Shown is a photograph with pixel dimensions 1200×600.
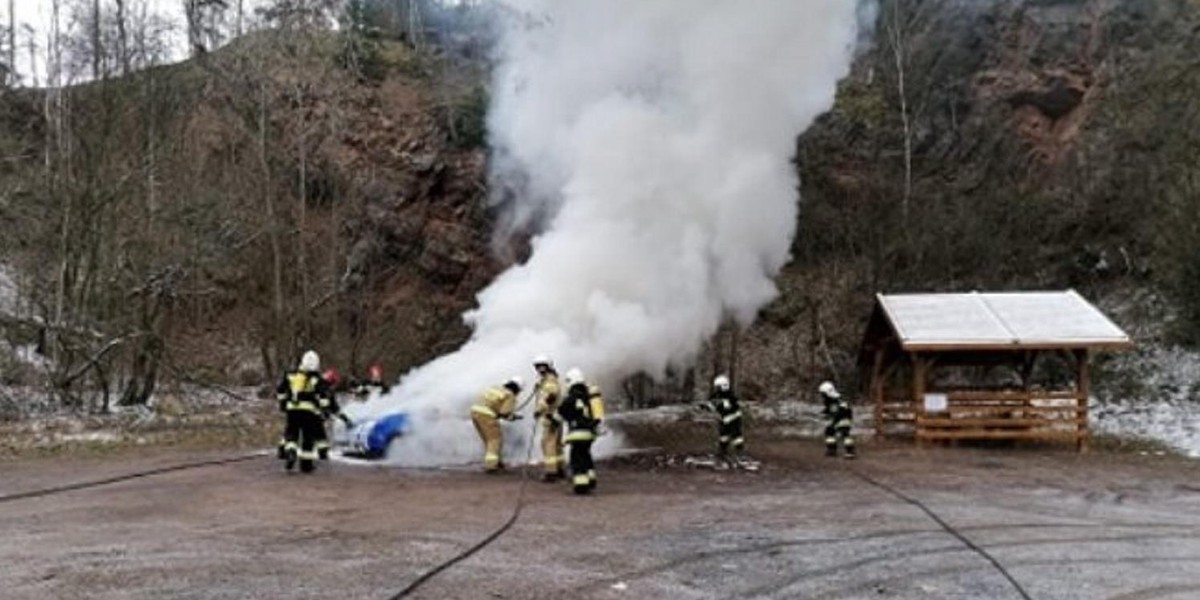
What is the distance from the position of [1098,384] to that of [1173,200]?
17.2 ft

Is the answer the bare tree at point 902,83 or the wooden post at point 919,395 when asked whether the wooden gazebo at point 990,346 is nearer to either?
the wooden post at point 919,395

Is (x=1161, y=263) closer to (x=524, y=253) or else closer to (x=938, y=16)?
(x=938, y=16)

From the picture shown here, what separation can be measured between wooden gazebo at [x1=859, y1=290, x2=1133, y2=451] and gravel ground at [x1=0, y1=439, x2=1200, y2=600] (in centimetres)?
409

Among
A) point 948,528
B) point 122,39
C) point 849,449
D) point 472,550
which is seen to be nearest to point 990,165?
point 849,449

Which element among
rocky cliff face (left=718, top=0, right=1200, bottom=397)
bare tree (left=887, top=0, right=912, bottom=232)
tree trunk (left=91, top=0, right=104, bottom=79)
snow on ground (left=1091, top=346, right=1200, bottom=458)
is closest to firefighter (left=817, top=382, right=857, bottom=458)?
snow on ground (left=1091, top=346, right=1200, bottom=458)

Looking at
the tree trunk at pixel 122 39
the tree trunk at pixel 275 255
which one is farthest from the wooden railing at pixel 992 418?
the tree trunk at pixel 122 39

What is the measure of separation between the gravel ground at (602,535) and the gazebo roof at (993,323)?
4.02 m

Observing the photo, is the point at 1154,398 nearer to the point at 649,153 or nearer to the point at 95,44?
the point at 649,153

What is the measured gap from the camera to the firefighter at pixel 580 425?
13703 mm

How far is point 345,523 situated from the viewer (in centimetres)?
1088

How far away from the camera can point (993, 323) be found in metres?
21.3

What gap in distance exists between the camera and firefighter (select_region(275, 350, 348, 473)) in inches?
587

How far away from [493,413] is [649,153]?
6.38m

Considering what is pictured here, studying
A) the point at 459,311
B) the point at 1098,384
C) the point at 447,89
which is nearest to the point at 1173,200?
the point at 1098,384
